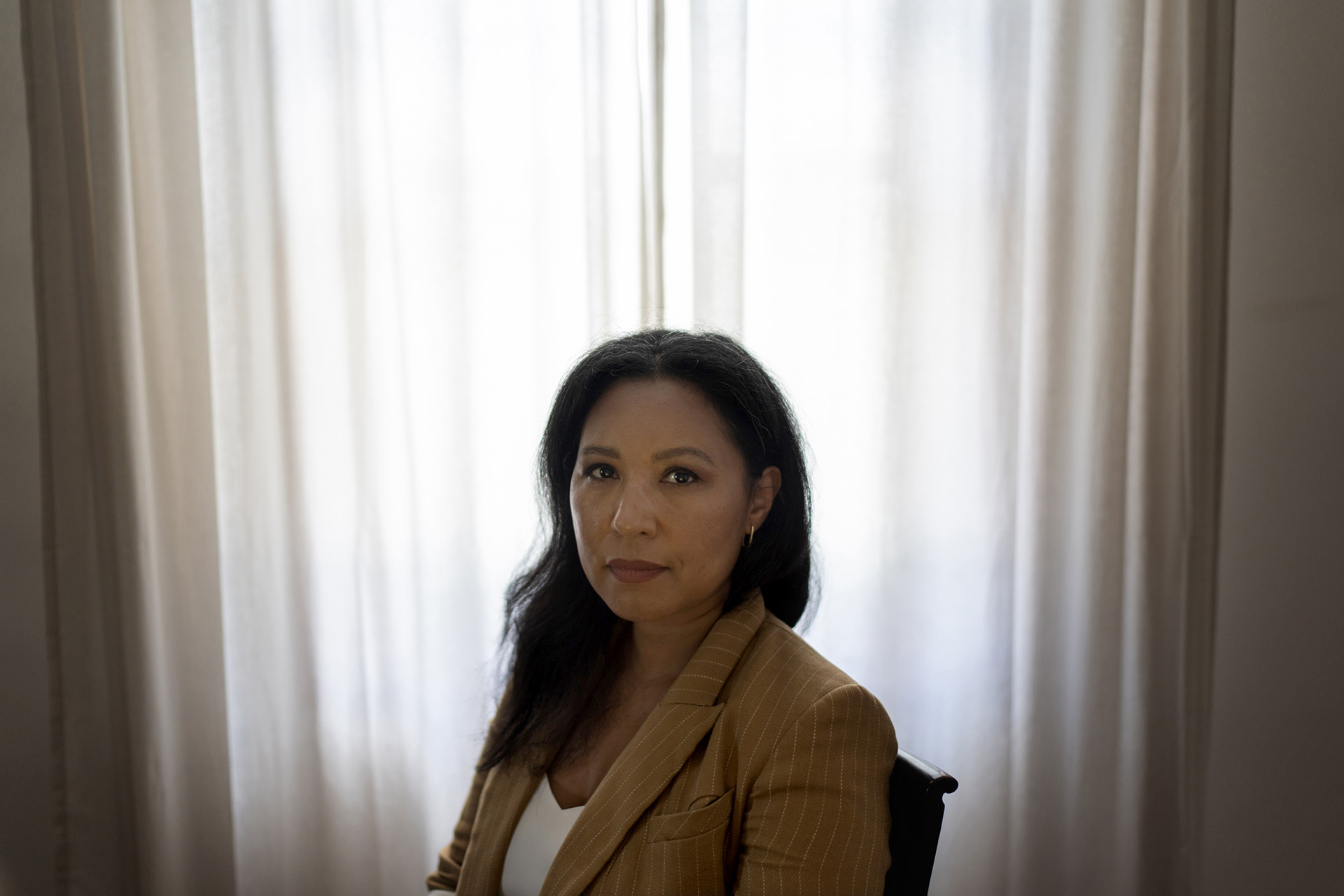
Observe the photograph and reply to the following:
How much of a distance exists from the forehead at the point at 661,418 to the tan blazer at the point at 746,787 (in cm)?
27

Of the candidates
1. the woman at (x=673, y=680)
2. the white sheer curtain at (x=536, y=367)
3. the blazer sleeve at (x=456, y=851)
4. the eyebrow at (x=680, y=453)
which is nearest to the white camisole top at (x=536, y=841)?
the woman at (x=673, y=680)

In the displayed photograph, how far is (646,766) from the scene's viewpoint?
3.68 ft

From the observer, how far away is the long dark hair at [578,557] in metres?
1.23

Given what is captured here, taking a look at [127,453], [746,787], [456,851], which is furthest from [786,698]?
[127,453]

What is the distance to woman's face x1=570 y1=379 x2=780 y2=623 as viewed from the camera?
117 cm

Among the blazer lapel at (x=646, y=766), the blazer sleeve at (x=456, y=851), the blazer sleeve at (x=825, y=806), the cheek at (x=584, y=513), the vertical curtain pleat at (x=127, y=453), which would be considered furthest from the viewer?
the vertical curtain pleat at (x=127, y=453)

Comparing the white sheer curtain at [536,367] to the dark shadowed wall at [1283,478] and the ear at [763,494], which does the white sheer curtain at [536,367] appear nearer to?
the dark shadowed wall at [1283,478]

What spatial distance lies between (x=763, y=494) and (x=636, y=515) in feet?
0.70

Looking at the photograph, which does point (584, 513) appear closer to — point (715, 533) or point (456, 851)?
point (715, 533)

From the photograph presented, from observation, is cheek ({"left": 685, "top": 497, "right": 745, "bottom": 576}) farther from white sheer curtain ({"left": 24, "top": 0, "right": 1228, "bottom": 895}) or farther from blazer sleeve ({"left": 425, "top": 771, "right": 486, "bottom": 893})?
white sheer curtain ({"left": 24, "top": 0, "right": 1228, "bottom": 895})

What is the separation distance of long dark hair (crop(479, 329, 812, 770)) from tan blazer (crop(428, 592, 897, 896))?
131 mm

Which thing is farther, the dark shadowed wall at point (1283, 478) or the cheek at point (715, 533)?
the dark shadowed wall at point (1283, 478)

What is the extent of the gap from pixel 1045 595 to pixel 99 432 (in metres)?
2.25

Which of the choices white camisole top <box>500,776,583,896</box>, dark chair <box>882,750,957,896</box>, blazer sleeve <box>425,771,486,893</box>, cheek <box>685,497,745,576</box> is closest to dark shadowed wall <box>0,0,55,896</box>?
blazer sleeve <box>425,771,486,893</box>
